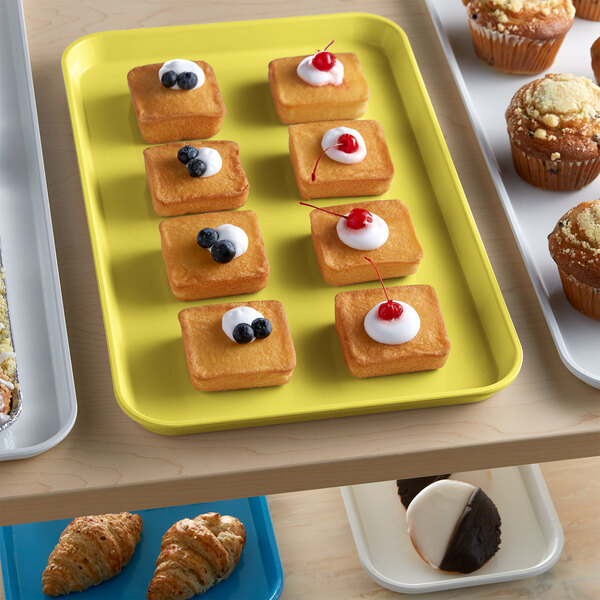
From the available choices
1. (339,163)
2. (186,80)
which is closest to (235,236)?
(339,163)

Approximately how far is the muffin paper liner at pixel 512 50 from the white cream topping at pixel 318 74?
0.33m

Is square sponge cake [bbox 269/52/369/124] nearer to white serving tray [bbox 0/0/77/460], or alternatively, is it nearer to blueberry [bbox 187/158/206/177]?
blueberry [bbox 187/158/206/177]

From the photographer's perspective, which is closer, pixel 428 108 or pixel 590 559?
pixel 428 108

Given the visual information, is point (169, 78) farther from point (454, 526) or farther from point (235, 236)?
point (454, 526)

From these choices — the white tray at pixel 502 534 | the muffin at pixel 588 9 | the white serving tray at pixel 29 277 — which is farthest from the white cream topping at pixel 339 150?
the white tray at pixel 502 534

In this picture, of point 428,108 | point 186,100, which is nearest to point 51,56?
point 186,100

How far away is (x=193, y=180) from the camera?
160 centimetres

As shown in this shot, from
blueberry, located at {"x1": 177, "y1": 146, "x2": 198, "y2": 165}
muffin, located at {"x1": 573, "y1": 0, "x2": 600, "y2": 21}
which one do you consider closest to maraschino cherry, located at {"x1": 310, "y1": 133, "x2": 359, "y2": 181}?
blueberry, located at {"x1": 177, "y1": 146, "x2": 198, "y2": 165}

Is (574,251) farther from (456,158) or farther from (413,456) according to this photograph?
(413,456)

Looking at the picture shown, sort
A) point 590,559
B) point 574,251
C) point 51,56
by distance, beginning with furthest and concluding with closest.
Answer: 1. point 590,559
2. point 51,56
3. point 574,251

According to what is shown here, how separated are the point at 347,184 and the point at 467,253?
264 millimetres

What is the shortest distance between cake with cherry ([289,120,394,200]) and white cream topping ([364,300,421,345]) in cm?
31

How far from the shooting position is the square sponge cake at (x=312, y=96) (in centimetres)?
173

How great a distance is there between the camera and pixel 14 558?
6.16ft
